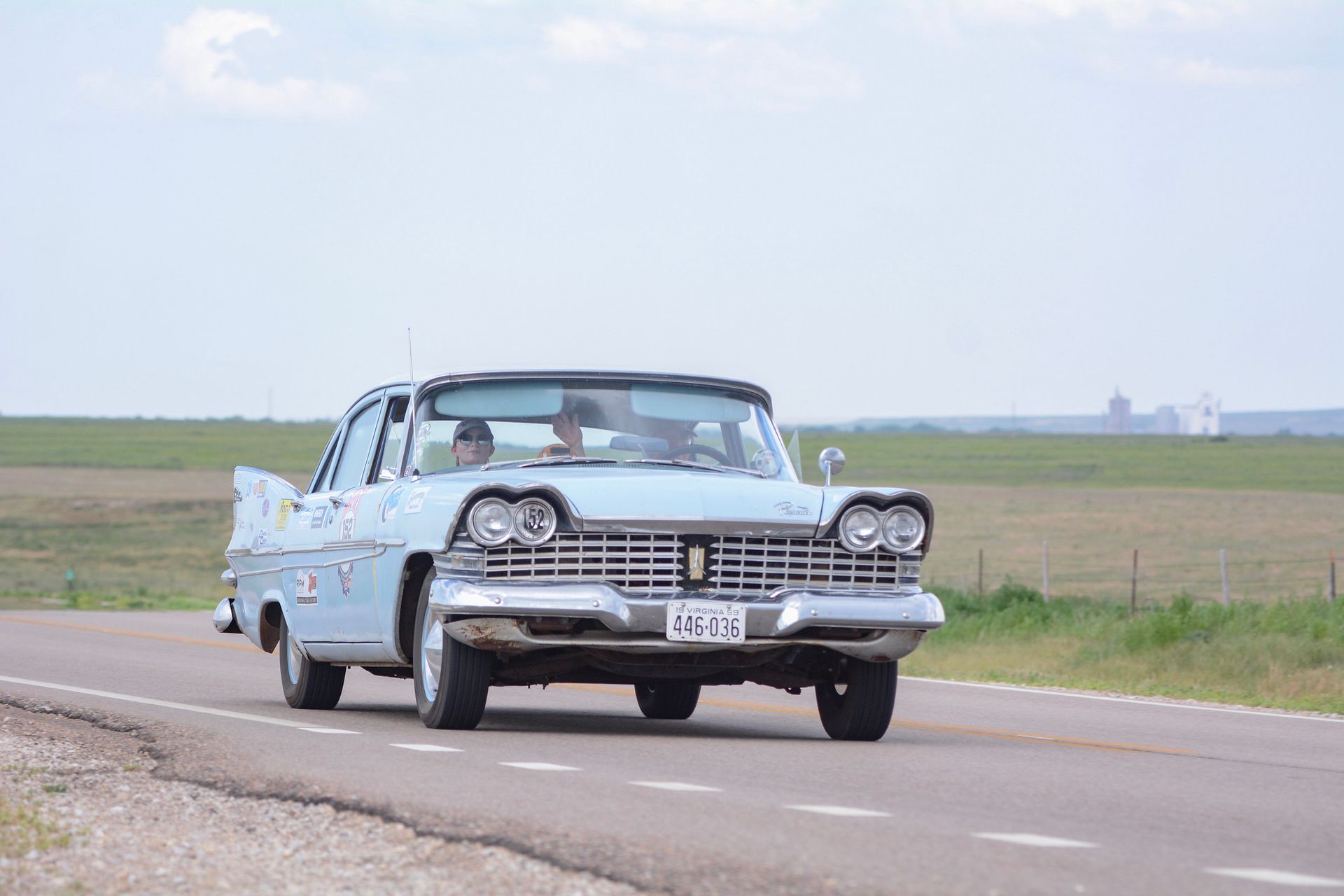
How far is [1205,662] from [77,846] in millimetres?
13163

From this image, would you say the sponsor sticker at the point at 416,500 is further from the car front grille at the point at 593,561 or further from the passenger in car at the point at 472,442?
the car front grille at the point at 593,561

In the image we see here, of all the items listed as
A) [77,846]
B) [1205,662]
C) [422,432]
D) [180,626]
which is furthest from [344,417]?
[180,626]

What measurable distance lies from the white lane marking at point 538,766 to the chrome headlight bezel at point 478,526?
1.04 metres

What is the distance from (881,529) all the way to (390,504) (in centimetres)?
248

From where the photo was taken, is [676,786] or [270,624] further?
[270,624]

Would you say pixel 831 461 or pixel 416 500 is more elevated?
pixel 831 461

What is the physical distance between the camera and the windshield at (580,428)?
10406mm

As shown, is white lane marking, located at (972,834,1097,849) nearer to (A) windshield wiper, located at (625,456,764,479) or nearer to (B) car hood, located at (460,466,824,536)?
(B) car hood, located at (460,466,824,536)

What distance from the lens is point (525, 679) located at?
31.8ft

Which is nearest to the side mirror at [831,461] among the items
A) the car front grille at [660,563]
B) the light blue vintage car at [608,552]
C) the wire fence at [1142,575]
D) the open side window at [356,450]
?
the light blue vintage car at [608,552]

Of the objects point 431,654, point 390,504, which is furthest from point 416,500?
point 431,654

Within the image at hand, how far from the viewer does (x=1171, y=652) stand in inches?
733

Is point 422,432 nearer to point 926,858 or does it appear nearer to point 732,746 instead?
point 732,746

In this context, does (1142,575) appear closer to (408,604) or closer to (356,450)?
(356,450)
